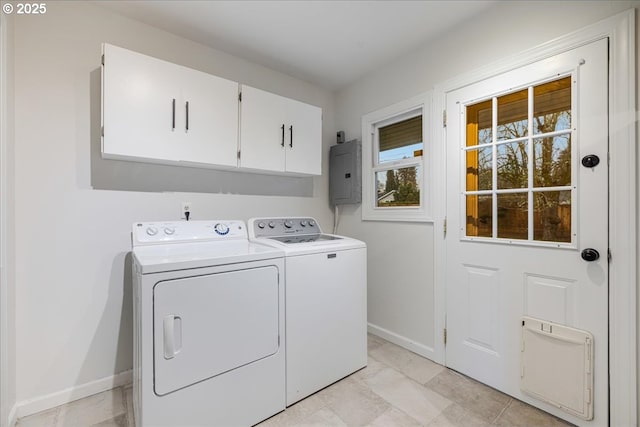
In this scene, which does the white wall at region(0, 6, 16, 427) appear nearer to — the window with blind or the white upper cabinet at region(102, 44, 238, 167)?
the white upper cabinet at region(102, 44, 238, 167)

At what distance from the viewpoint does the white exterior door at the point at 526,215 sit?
1.47 meters

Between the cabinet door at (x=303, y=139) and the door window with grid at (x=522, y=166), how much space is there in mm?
1215

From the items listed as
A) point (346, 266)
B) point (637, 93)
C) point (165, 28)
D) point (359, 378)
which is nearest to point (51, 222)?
point (165, 28)

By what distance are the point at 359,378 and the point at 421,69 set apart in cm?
241

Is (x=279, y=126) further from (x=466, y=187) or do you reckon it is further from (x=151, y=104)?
(x=466, y=187)

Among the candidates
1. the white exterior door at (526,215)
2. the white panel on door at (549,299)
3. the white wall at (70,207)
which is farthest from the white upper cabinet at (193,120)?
the white panel on door at (549,299)

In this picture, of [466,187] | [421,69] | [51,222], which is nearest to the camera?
[51,222]

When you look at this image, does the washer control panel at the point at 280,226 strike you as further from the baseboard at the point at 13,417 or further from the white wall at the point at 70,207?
the baseboard at the point at 13,417

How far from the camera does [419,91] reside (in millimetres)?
2320

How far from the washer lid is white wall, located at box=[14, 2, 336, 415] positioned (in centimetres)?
42

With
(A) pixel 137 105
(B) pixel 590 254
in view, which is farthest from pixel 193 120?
(B) pixel 590 254

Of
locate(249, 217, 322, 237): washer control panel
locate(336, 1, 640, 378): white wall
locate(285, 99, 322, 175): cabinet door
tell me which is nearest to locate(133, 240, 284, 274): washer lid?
locate(249, 217, 322, 237): washer control panel

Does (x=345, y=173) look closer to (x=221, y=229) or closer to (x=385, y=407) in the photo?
(x=221, y=229)

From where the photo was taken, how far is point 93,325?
1854mm
